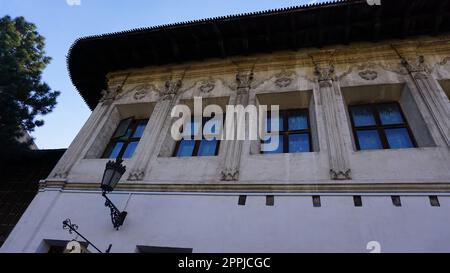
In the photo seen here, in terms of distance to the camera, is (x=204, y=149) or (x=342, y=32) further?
(x=342, y=32)

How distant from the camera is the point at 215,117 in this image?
293 inches

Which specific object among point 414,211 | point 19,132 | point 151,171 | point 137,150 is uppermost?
point 19,132

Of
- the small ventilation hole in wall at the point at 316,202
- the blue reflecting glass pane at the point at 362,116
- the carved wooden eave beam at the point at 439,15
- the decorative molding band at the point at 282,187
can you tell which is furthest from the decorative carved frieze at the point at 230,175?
the carved wooden eave beam at the point at 439,15

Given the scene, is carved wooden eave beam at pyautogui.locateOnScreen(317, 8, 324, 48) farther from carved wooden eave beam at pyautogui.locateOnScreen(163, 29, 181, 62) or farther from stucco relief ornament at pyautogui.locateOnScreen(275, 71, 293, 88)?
carved wooden eave beam at pyautogui.locateOnScreen(163, 29, 181, 62)

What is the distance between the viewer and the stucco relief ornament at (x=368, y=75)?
666 centimetres

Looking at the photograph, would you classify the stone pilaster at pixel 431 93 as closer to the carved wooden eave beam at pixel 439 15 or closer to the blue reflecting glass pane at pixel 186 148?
the carved wooden eave beam at pixel 439 15

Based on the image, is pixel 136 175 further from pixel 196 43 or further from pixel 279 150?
pixel 196 43

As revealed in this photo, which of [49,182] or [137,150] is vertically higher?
[137,150]

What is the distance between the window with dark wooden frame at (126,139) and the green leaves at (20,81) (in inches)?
140

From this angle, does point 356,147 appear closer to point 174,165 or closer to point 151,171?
point 174,165

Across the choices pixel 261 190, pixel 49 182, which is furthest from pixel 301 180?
pixel 49 182

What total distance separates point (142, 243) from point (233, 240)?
5.39 feet

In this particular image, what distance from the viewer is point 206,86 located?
7734mm

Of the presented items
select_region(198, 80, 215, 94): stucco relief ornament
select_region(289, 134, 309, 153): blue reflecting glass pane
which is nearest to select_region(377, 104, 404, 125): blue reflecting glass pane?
select_region(289, 134, 309, 153): blue reflecting glass pane
